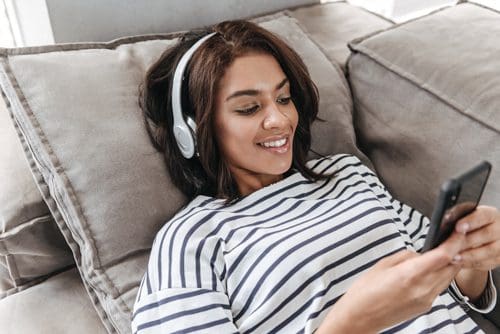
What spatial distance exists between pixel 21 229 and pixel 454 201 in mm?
773

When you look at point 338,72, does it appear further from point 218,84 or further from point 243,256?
point 243,256

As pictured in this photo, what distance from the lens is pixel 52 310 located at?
1.03 metres

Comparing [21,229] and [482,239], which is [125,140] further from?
[482,239]

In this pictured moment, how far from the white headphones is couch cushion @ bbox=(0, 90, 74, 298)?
306mm

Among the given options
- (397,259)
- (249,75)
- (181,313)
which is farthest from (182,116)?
(397,259)

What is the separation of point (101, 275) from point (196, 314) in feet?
0.80

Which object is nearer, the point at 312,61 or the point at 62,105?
the point at 62,105

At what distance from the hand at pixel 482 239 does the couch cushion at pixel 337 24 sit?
664 mm

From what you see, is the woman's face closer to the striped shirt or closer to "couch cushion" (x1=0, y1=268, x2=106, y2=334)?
the striped shirt

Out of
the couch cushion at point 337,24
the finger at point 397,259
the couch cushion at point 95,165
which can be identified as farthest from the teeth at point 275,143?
Answer: the couch cushion at point 337,24

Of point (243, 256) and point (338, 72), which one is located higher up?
point (338, 72)

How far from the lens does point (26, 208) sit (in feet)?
3.21

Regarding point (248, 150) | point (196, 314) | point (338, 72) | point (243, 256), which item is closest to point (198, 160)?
point (248, 150)

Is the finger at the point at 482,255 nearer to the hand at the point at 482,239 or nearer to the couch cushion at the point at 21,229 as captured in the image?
the hand at the point at 482,239
